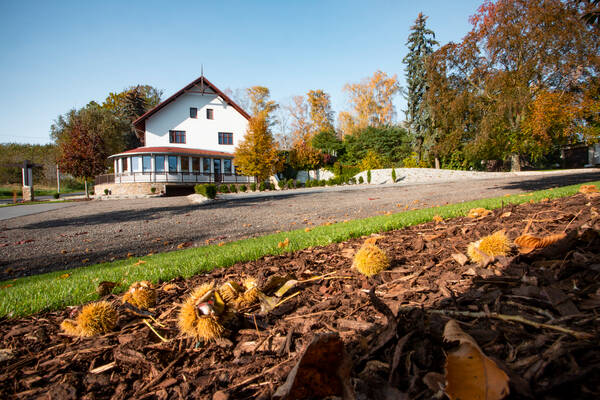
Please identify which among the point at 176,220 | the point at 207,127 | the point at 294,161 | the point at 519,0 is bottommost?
the point at 176,220

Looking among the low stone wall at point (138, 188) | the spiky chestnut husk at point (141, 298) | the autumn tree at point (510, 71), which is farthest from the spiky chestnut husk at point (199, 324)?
the low stone wall at point (138, 188)

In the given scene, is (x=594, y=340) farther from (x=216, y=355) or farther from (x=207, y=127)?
(x=207, y=127)

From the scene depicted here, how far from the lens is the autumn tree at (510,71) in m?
12.1

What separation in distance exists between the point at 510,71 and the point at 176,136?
3018 cm

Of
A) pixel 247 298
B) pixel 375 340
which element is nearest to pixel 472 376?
pixel 375 340

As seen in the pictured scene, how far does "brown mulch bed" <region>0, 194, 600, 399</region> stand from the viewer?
0.97m

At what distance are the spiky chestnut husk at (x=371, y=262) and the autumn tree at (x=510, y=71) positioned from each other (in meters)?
10.6

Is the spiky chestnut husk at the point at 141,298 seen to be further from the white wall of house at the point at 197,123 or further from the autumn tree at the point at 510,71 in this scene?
the white wall of house at the point at 197,123

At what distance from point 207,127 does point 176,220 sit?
2442cm

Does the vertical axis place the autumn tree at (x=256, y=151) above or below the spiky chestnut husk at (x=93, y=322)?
above

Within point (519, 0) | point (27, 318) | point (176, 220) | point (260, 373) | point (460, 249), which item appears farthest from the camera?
point (519, 0)

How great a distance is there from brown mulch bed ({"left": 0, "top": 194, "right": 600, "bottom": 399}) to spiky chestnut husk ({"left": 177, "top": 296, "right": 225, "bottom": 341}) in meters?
0.06

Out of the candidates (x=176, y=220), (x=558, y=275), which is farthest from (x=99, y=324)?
(x=176, y=220)

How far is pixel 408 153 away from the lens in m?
39.9
